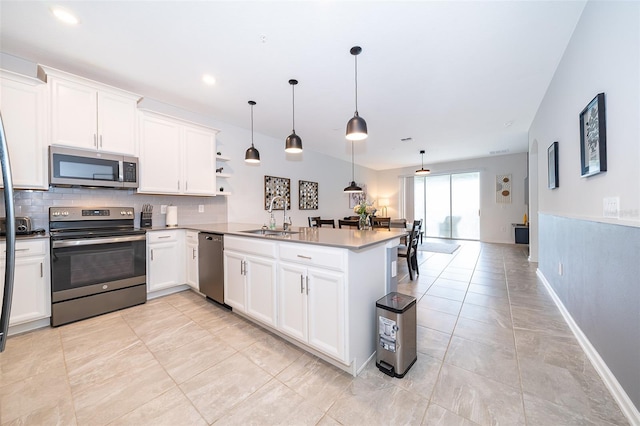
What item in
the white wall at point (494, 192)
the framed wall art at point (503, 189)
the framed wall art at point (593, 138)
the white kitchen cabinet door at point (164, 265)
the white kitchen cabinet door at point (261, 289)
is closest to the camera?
the framed wall art at point (593, 138)

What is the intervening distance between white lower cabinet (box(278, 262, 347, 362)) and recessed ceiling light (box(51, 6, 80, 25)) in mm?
2555

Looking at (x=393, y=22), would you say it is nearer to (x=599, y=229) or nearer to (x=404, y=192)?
(x=599, y=229)

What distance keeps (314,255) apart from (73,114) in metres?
2.93

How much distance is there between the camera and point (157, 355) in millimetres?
1992

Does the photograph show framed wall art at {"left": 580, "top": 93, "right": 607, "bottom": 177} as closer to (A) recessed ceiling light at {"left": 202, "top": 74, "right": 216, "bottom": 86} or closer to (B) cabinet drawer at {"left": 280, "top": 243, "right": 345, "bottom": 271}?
(B) cabinet drawer at {"left": 280, "top": 243, "right": 345, "bottom": 271}

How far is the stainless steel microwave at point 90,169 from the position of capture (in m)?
2.51

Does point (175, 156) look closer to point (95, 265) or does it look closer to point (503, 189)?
point (95, 265)

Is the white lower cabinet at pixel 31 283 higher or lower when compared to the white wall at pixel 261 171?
lower

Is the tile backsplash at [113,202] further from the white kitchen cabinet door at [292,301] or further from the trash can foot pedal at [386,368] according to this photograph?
the trash can foot pedal at [386,368]

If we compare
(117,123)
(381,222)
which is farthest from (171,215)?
(381,222)

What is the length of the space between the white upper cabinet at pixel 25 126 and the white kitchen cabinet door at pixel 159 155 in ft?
2.68

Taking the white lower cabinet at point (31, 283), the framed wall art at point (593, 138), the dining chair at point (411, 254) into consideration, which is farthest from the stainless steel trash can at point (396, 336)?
the white lower cabinet at point (31, 283)

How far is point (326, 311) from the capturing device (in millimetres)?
1789

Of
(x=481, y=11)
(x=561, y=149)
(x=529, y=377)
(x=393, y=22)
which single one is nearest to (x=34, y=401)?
(x=529, y=377)
